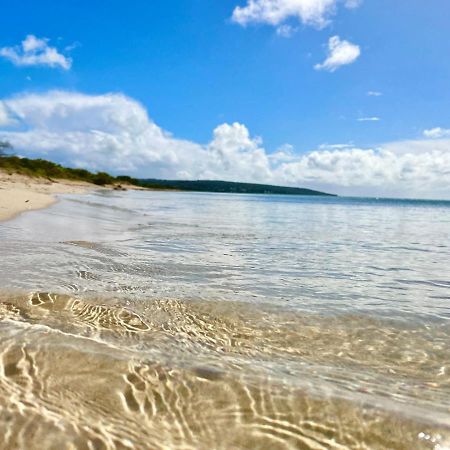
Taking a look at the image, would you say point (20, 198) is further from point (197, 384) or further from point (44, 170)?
point (44, 170)

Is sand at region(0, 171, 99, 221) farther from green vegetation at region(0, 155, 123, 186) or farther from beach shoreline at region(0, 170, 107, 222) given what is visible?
green vegetation at region(0, 155, 123, 186)

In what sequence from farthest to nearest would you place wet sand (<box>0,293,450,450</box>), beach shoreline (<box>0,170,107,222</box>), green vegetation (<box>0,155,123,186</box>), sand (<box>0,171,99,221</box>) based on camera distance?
green vegetation (<box>0,155,123,186</box>), sand (<box>0,171,99,221</box>), beach shoreline (<box>0,170,107,222</box>), wet sand (<box>0,293,450,450</box>)

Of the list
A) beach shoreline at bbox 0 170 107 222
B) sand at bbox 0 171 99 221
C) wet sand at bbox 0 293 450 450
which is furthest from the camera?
sand at bbox 0 171 99 221

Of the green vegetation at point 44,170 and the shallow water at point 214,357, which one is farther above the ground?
the green vegetation at point 44,170

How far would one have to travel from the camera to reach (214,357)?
11.1 ft

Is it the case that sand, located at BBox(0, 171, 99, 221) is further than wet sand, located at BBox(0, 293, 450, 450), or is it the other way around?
sand, located at BBox(0, 171, 99, 221)

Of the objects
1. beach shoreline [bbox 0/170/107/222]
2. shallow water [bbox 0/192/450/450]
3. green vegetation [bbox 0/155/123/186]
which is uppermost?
green vegetation [bbox 0/155/123/186]

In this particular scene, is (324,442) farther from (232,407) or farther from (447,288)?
(447,288)

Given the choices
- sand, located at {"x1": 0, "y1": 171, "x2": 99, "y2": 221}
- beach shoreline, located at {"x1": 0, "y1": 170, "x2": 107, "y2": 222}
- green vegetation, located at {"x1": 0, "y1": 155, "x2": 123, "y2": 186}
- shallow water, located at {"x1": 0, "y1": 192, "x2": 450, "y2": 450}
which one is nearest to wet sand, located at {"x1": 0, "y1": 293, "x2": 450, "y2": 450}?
shallow water, located at {"x1": 0, "y1": 192, "x2": 450, "y2": 450}

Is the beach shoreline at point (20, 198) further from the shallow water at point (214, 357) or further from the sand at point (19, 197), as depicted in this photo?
the shallow water at point (214, 357)

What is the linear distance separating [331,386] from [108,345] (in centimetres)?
201

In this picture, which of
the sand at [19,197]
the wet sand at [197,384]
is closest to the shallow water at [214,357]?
the wet sand at [197,384]

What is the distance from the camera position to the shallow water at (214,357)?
2318mm

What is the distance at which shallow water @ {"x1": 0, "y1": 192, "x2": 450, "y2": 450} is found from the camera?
7.61ft
